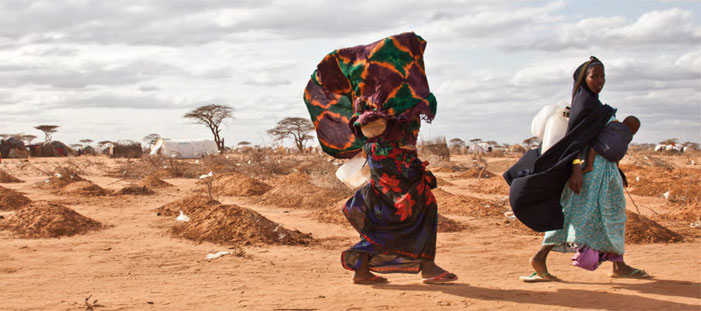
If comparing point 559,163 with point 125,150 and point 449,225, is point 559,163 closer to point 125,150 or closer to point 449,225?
point 449,225

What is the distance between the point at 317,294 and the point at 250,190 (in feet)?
29.1

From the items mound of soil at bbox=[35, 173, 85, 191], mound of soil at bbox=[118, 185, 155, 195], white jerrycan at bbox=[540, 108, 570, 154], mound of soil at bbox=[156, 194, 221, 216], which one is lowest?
→ mound of soil at bbox=[156, 194, 221, 216]

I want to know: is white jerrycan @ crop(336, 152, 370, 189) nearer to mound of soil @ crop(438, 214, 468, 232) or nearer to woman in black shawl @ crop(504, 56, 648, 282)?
woman in black shawl @ crop(504, 56, 648, 282)

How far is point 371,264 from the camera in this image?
4.56 metres

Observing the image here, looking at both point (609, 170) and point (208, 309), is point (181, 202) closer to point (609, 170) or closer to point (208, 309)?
point (208, 309)

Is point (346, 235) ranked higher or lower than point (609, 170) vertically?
lower

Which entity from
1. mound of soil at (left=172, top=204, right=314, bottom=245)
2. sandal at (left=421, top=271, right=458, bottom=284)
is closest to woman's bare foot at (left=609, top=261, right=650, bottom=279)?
sandal at (left=421, top=271, right=458, bottom=284)

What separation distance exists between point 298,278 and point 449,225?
12.3ft

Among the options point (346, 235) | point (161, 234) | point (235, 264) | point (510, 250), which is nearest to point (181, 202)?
point (161, 234)

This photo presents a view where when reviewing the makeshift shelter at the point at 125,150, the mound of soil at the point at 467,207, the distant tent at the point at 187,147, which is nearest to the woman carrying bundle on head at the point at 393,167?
the mound of soil at the point at 467,207

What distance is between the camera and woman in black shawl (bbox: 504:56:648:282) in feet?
14.5

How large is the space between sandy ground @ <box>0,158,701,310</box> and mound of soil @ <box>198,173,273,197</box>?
4.92 metres

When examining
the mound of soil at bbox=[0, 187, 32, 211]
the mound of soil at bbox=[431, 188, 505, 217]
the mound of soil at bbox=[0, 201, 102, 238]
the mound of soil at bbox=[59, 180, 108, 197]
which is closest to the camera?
the mound of soil at bbox=[0, 201, 102, 238]

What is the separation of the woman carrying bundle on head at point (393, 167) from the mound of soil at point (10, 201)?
784 centimetres
